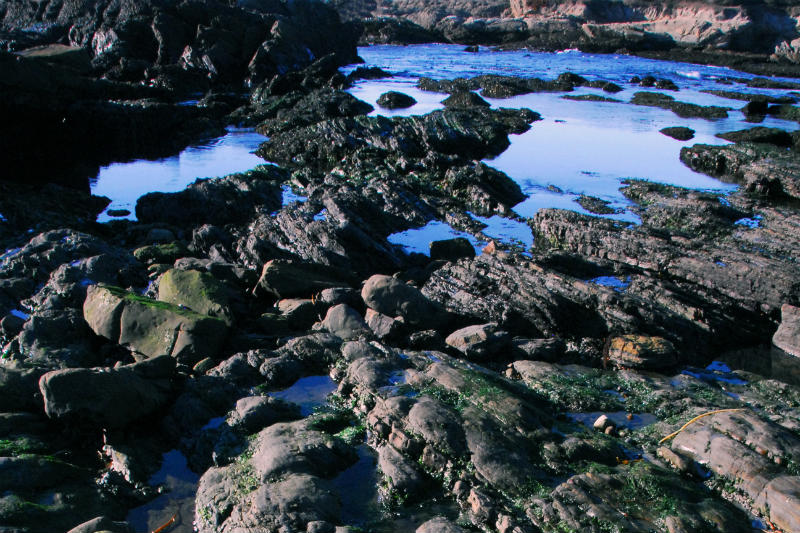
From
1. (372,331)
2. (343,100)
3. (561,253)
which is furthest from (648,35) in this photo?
(372,331)

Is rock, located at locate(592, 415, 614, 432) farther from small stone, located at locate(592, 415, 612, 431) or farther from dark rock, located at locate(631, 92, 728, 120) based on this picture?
dark rock, located at locate(631, 92, 728, 120)

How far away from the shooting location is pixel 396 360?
9.51m

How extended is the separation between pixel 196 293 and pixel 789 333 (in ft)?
38.7

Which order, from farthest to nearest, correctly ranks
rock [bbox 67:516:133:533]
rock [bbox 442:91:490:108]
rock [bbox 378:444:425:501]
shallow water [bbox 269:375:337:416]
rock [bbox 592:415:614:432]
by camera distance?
rock [bbox 442:91:490:108]
shallow water [bbox 269:375:337:416]
rock [bbox 592:415:614:432]
rock [bbox 378:444:425:501]
rock [bbox 67:516:133:533]

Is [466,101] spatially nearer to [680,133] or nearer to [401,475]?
[680,133]

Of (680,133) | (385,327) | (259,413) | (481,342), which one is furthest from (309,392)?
(680,133)

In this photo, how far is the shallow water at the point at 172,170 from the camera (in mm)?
21508

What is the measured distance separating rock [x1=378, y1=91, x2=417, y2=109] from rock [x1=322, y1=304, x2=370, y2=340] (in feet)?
92.0

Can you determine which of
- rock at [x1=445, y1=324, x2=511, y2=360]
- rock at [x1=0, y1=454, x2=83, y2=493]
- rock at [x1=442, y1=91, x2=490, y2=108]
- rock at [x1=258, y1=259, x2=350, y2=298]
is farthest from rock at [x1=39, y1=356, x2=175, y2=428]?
rock at [x1=442, y1=91, x2=490, y2=108]

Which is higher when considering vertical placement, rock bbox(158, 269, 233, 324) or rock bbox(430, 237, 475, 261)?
rock bbox(158, 269, 233, 324)

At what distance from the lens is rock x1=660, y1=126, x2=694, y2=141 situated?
28.9 m

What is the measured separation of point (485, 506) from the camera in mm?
6648

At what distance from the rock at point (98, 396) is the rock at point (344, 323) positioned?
11.6ft

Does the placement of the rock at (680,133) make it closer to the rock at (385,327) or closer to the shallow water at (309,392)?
the rock at (385,327)
